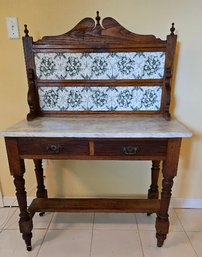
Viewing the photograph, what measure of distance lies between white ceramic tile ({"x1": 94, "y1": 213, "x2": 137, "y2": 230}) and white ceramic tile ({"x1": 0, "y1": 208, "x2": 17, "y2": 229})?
0.64 metres

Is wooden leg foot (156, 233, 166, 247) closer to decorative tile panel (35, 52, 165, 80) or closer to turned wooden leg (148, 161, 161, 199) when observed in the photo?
turned wooden leg (148, 161, 161, 199)

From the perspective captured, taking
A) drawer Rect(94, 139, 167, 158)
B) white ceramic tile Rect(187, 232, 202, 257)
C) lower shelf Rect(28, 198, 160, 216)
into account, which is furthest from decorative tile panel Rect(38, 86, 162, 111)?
white ceramic tile Rect(187, 232, 202, 257)

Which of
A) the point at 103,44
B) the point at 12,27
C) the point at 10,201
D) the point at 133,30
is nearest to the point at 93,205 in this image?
the point at 10,201

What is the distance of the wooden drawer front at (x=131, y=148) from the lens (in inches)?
39.6

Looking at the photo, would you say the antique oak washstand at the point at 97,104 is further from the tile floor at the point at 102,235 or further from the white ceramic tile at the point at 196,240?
the white ceramic tile at the point at 196,240

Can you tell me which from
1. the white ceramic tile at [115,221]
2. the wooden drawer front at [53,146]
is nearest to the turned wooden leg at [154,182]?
the white ceramic tile at [115,221]

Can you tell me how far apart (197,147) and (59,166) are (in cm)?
101

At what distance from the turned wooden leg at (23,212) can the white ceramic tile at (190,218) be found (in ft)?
3.33

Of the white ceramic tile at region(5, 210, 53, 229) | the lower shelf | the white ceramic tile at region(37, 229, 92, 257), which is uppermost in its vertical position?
the lower shelf

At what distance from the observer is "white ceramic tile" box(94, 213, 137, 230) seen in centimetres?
142

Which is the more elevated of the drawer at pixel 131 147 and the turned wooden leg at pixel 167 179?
the drawer at pixel 131 147

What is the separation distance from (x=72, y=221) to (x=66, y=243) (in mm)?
199

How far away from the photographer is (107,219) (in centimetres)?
A: 150

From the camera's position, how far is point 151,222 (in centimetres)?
146
